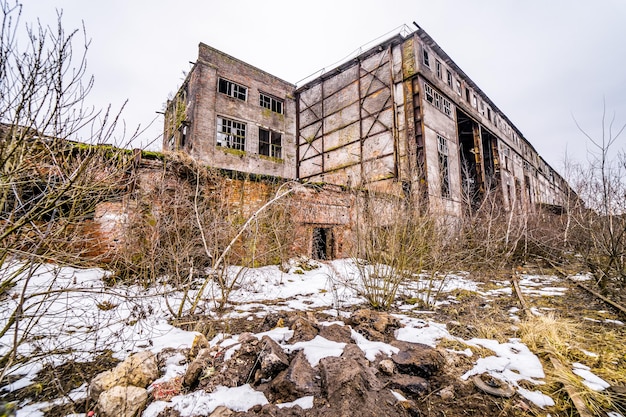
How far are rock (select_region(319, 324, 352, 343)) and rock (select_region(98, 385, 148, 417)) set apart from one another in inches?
83.4

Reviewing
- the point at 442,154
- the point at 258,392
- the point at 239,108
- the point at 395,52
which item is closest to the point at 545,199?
the point at 442,154

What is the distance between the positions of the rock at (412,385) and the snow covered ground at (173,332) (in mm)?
473

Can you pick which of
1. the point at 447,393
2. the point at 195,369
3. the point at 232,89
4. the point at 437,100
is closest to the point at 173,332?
the point at 195,369

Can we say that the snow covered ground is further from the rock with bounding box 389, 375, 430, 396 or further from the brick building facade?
the brick building facade

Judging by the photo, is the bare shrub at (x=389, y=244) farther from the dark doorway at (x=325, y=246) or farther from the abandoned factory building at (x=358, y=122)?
the abandoned factory building at (x=358, y=122)

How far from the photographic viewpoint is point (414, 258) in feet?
18.1

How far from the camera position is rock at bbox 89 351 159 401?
2609 millimetres

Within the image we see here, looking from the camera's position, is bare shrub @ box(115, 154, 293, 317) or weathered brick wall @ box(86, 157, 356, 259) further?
weathered brick wall @ box(86, 157, 356, 259)

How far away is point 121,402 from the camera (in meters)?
2.40

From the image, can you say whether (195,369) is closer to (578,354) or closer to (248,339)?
(248,339)

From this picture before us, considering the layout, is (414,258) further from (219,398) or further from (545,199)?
(545,199)

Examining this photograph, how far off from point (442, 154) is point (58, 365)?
1553 centimetres

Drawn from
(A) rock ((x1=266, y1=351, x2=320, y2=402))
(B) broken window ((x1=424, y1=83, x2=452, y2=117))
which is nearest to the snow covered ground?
(A) rock ((x1=266, y1=351, x2=320, y2=402))

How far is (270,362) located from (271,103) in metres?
18.0
